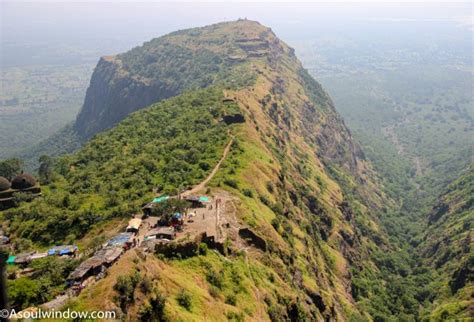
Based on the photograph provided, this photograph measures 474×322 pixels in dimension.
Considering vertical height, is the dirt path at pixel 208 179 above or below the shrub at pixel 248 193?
above

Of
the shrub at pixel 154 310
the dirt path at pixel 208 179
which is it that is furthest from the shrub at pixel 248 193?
the shrub at pixel 154 310

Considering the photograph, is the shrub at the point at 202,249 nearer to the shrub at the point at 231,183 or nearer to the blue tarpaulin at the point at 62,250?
the blue tarpaulin at the point at 62,250

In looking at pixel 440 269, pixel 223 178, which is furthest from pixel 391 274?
pixel 223 178

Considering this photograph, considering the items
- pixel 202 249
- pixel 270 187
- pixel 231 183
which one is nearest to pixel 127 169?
pixel 231 183

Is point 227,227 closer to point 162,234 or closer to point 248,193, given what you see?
point 162,234

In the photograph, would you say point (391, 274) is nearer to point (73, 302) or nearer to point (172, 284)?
point (172, 284)

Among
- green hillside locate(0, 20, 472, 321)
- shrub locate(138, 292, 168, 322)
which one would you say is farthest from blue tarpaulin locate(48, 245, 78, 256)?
shrub locate(138, 292, 168, 322)

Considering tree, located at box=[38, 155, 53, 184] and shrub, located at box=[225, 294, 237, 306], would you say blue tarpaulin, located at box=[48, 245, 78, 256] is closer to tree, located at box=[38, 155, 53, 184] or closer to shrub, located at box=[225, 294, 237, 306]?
shrub, located at box=[225, 294, 237, 306]
